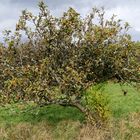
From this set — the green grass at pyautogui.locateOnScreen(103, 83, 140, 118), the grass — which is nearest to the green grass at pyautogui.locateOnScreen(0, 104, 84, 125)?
the grass

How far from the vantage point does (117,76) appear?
24.9 m

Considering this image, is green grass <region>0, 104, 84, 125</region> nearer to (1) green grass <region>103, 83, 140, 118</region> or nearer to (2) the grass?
(2) the grass

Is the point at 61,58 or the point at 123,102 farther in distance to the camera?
the point at 123,102

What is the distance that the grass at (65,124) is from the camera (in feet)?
65.9

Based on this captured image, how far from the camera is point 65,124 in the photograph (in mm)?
23172

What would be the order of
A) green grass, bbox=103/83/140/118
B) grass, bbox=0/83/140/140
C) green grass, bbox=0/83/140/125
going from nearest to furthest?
grass, bbox=0/83/140/140 < green grass, bbox=0/83/140/125 < green grass, bbox=103/83/140/118

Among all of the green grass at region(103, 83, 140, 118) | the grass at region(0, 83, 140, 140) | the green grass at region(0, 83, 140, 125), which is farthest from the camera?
the green grass at region(103, 83, 140, 118)

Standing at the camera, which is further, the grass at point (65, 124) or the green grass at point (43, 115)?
the green grass at point (43, 115)

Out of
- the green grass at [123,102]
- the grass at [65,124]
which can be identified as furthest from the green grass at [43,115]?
the green grass at [123,102]

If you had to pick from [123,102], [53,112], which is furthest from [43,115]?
[123,102]

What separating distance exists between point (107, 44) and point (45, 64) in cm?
380

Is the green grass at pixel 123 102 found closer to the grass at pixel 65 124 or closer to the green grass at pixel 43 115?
the grass at pixel 65 124

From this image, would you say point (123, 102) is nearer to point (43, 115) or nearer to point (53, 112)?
point (53, 112)

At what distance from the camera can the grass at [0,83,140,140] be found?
20078 millimetres
